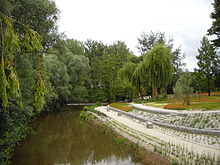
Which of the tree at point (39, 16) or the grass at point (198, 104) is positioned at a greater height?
the tree at point (39, 16)

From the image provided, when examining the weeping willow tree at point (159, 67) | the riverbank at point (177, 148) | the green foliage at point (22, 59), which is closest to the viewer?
the green foliage at point (22, 59)

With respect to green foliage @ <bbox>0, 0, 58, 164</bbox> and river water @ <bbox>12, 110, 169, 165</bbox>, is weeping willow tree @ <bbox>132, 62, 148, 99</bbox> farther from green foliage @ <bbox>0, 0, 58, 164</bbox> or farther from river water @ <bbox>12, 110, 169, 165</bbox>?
green foliage @ <bbox>0, 0, 58, 164</bbox>

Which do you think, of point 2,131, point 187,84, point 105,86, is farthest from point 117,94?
point 2,131

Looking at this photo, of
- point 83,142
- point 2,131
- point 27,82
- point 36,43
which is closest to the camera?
point 36,43

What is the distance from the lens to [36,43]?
395cm

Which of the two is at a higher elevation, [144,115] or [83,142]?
[144,115]

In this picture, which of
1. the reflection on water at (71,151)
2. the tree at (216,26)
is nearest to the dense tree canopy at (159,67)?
the tree at (216,26)

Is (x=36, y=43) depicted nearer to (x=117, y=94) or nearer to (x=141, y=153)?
(x=141, y=153)

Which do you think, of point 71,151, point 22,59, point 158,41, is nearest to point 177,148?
point 71,151

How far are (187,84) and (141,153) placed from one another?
10.2 m

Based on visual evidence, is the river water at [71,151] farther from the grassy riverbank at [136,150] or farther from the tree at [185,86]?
the tree at [185,86]

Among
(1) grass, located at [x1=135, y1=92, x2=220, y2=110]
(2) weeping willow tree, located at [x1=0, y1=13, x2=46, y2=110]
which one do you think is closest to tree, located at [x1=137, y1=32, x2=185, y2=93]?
(1) grass, located at [x1=135, y1=92, x2=220, y2=110]

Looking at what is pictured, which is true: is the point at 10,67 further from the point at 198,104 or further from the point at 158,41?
the point at 158,41

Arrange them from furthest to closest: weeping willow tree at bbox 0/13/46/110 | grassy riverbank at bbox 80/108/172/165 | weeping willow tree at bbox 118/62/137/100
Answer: weeping willow tree at bbox 118/62/137/100, grassy riverbank at bbox 80/108/172/165, weeping willow tree at bbox 0/13/46/110
